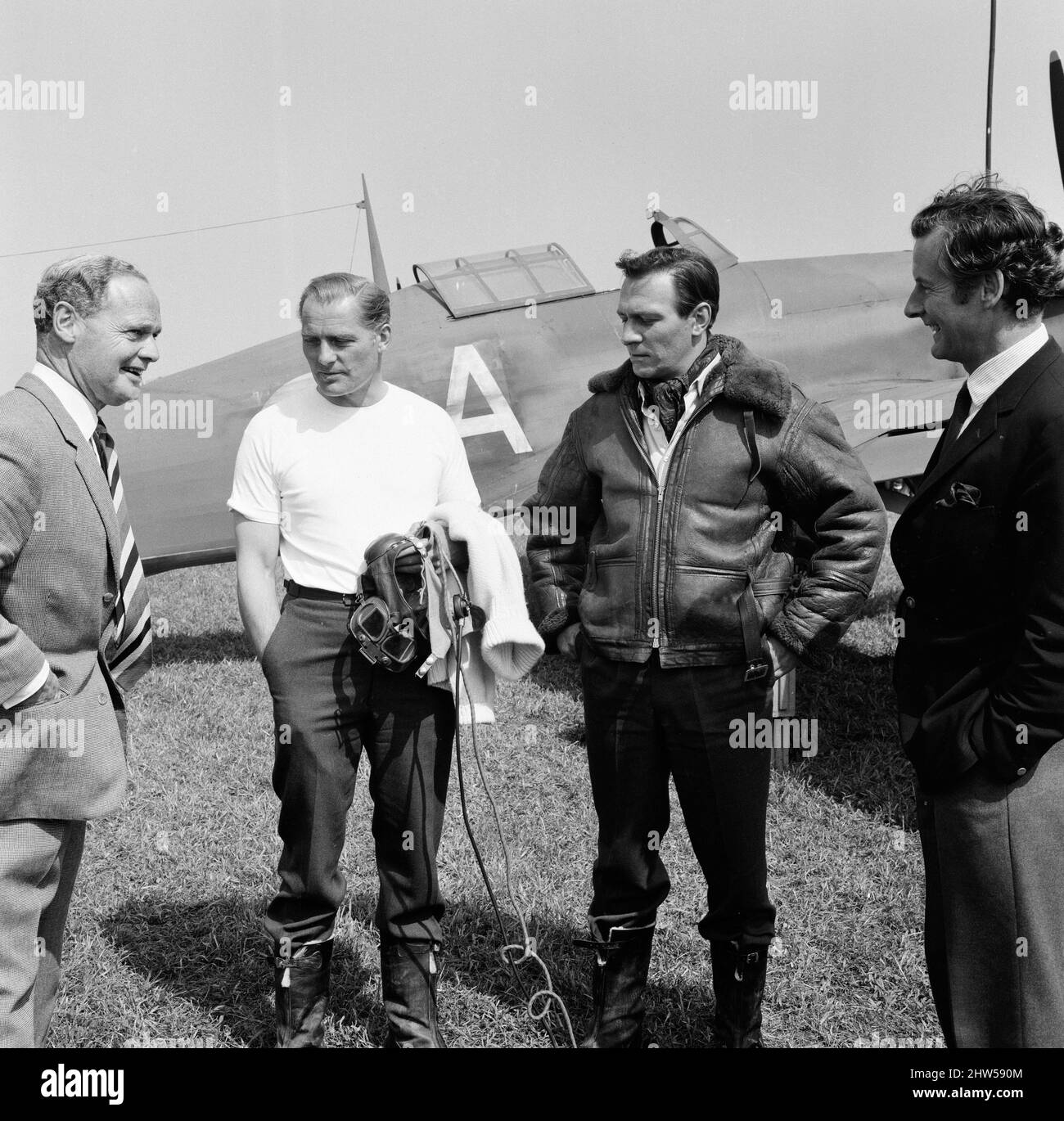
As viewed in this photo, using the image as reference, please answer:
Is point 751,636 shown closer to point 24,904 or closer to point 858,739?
point 24,904

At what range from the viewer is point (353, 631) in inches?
120

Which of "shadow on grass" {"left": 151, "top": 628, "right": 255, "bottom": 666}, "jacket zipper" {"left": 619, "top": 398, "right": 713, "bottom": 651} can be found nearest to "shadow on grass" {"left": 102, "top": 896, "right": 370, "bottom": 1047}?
"jacket zipper" {"left": 619, "top": 398, "right": 713, "bottom": 651}

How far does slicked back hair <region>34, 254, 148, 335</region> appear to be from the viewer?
8.55ft

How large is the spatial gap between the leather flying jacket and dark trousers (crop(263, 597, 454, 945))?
62 centimetres

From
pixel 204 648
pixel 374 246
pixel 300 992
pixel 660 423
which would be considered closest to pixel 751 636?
pixel 660 423

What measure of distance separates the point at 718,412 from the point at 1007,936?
5.20 ft

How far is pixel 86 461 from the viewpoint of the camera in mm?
2590

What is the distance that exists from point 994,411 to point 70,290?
216 centimetres

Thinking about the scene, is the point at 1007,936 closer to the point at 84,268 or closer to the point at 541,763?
the point at 84,268

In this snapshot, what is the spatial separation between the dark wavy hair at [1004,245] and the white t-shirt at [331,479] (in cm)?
156

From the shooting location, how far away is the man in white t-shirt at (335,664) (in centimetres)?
315

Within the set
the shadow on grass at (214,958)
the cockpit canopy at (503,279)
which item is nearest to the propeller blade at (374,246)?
the cockpit canopy at (503,279)
